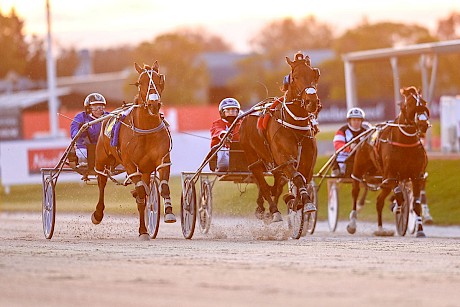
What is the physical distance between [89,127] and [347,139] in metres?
4.01

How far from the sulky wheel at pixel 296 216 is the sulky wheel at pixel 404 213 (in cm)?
253

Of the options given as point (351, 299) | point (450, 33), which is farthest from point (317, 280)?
point (450, 33)

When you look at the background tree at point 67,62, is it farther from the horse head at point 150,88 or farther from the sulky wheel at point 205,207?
the horse head at point 150,88

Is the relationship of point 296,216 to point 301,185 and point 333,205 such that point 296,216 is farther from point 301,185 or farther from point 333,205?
point 333,205

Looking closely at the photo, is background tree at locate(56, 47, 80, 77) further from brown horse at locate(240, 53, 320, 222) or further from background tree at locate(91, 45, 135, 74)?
brown horse at locate(240, 53, 320, 222)

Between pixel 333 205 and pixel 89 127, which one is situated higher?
pixel 89 127

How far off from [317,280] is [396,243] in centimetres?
486

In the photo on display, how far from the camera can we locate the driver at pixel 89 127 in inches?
683

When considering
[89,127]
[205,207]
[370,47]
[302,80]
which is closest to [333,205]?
[205,207]

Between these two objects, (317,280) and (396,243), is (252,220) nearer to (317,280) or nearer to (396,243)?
(396,243)

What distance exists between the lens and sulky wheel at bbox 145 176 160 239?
1612 cm

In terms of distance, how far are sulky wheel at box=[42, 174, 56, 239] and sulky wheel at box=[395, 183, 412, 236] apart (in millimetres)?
4419

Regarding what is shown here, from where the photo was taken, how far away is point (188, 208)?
16391 mm

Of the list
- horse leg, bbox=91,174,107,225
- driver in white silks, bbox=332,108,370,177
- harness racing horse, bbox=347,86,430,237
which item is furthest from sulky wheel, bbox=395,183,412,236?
horse leg, bbox=91,174,107,225
